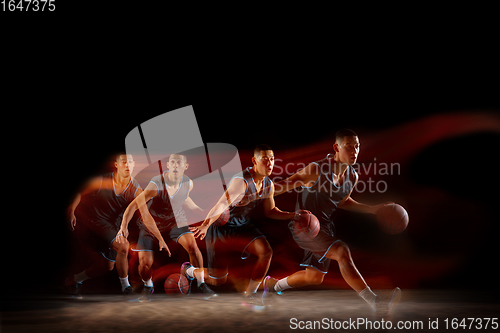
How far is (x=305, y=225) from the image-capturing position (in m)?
4.29

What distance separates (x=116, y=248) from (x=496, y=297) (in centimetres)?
460

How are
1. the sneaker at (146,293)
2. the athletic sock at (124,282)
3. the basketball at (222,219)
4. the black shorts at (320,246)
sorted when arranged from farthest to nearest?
the athletic sock at (124,282), the sneaker at (146,293), the basketball at (222,219), the black shorts at (320,246)

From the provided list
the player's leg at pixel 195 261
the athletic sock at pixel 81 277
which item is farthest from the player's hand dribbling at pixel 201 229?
the athletic sock at pixel 81 277

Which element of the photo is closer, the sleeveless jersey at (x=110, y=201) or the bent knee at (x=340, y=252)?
the bent knee at (x=340, y=252)

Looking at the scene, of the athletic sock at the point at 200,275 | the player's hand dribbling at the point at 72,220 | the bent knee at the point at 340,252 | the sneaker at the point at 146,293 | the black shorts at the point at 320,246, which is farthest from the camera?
the player's hand dribbling at the point at 72,220

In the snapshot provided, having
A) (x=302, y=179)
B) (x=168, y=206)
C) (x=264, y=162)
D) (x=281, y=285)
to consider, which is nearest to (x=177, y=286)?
(x=168, y=206)

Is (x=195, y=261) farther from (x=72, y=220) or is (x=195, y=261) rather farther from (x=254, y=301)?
(x=72, y=220)

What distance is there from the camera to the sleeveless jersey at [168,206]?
5120 mm

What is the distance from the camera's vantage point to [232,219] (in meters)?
4.74

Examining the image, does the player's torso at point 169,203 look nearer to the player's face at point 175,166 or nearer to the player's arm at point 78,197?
the player's face at point 175,166

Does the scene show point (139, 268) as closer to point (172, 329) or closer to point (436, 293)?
point (172, 329)

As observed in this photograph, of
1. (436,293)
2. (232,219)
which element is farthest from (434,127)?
(232,219)

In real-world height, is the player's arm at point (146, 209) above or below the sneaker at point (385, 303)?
above

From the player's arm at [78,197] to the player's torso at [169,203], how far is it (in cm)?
90
